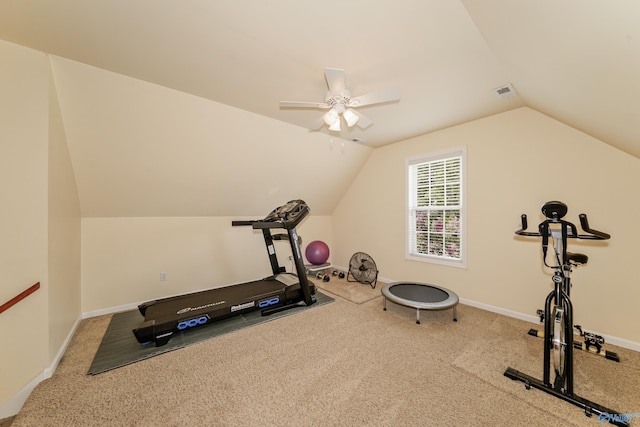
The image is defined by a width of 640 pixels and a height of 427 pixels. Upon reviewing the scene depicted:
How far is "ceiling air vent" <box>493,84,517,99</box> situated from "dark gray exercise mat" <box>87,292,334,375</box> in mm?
3511

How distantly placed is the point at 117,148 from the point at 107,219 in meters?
1.17

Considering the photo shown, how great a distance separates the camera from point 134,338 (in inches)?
103

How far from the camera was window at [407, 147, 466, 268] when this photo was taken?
360 centimetres

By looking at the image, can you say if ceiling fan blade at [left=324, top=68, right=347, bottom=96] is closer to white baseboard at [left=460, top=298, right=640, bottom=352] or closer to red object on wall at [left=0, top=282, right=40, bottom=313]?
red object on wall at [left=0, top=282, right=40, bottom=313]

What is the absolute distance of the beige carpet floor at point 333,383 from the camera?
1596 millimetres

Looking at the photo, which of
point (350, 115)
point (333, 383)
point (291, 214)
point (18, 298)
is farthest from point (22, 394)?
point (350, 115)

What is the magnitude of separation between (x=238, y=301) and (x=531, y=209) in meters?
3.92

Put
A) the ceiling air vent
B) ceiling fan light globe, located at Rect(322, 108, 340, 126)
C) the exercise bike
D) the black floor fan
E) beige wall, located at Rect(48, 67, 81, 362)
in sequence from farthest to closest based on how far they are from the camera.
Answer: the black floor fan < the ceiling air vent < ceiling fan light globe, located at Rect(322, 108, 340, 126) < beige wall, located at Rect(48, 67, 81, 362) < the exercise bike

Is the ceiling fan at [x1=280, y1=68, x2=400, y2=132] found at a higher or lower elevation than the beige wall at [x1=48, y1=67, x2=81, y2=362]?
higher

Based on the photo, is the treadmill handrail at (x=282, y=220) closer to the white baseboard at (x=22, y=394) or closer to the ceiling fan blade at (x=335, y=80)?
the ceiling fan blade at (x=335, y=80)

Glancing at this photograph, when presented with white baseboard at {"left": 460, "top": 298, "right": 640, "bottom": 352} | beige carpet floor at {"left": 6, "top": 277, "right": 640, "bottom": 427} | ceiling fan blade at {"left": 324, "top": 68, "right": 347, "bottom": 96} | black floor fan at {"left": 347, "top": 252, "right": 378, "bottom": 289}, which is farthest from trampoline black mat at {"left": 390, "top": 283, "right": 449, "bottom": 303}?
ceiling fan blade at {"left": 324, "top": 68, "right": 347, "bottom": 96}

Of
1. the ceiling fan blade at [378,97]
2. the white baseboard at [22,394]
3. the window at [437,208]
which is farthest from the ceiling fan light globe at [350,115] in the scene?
the white baseboard at [22,394]

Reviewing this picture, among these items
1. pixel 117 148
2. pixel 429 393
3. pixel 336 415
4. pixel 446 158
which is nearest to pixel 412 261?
pixel 446 158

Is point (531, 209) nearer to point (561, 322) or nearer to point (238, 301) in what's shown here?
point (561, 322)
